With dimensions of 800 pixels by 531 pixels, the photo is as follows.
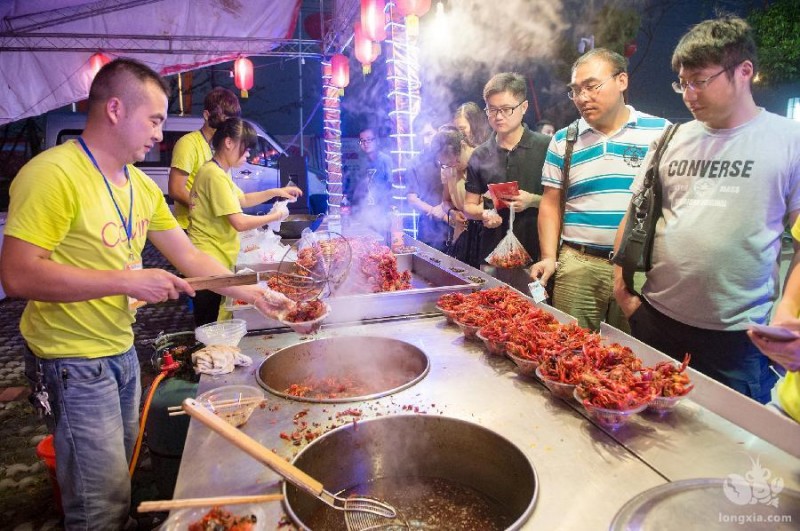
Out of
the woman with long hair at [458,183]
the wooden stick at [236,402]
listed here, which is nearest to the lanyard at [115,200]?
the wooden stick at [236,402]

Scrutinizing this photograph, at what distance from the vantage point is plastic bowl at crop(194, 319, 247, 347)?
2.67 meters

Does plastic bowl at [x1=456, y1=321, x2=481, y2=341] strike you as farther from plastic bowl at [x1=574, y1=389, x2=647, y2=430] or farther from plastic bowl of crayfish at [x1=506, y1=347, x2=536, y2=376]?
plastic bowl at [x1=574, y1=389, x2=647, y2=430]

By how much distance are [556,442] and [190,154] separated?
431 centimetres

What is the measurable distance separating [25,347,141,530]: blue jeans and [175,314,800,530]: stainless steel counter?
469 millimetres

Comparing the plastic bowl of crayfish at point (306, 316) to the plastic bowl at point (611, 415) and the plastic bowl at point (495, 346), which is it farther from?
the plastic bowl at point (611, 415)

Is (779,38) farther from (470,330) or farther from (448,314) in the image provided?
(470,330)

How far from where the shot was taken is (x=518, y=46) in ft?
26.7

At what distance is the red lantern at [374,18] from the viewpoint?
22.0 ft

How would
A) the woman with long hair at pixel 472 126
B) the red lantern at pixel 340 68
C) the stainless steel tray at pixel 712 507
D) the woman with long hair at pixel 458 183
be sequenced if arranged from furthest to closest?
the red lantern at pixel 340 68, the woman with long hair at pixel 472 126, the woman with long hair at pixel 458 183, the stainless steel tray at pixel 712 507

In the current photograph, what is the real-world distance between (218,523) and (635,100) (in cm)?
1876

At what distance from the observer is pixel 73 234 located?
2.11m

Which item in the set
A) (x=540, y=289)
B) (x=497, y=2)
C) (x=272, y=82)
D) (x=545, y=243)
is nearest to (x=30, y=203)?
(x=540, y=289)

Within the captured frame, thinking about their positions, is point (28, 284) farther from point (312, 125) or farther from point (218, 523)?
point (312, 125)
